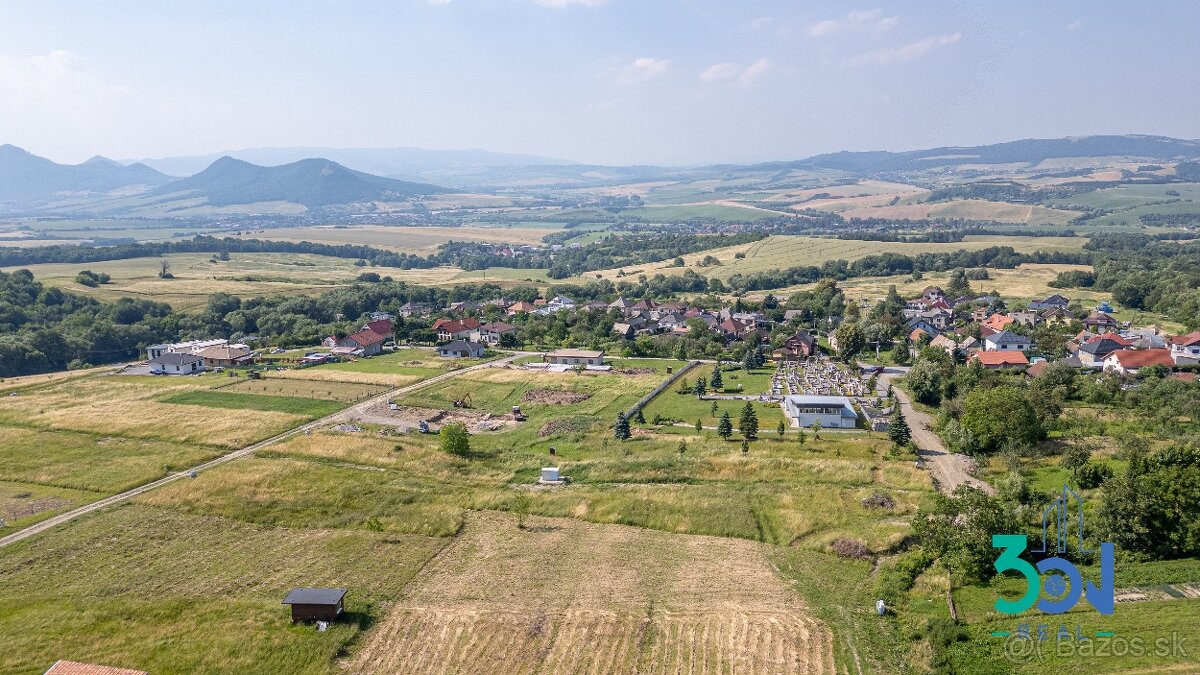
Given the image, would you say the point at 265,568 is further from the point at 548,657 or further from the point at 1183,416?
the point at 1183,416

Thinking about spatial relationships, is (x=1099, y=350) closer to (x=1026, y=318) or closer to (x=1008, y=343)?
(x=1008, y=343)

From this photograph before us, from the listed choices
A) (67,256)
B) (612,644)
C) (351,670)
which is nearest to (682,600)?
(612,644)

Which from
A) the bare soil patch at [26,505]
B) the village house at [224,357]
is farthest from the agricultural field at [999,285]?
the bare soil patch at [26,505]

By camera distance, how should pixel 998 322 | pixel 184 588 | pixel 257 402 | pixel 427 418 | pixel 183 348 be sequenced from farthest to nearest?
pixel 998 322 < pixel 183 348 < pixel 257 402 < pixel 427 418 < pixel 184 588

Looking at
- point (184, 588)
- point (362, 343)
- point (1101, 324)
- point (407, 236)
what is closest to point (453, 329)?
point (362, 343)

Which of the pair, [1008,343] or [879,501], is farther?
[1008,343]

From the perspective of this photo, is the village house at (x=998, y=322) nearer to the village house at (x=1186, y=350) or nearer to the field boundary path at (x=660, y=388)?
the village house at (x=1186, y=350)
